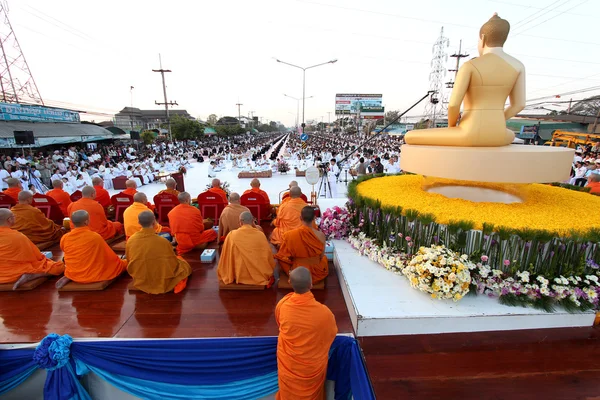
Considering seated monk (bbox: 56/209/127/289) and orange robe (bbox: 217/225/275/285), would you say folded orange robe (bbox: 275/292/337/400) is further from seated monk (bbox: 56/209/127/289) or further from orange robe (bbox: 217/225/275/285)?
seated monk (bbox: 56/209/127/289)

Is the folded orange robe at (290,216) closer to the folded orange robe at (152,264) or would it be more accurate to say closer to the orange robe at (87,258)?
the folded orange robe at (152,264)

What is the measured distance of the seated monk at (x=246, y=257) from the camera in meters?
4.00

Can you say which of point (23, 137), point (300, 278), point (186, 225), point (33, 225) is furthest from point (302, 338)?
point (23, 137)

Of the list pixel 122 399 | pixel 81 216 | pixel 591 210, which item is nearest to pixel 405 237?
pixel 591 210

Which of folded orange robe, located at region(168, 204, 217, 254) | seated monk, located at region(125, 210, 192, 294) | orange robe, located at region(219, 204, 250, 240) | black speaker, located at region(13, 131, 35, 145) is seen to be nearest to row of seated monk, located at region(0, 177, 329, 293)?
seated monk, located at region(125, 210, 192, 294)

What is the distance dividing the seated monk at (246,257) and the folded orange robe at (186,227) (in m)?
1.35

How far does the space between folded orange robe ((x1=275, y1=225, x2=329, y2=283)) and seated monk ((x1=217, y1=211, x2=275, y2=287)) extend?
256 millimetres

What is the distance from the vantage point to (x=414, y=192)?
5.12m

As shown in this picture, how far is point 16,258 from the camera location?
13.6 feet

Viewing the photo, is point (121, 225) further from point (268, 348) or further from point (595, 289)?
point (595, 289)

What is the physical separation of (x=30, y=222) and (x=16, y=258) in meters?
1.72

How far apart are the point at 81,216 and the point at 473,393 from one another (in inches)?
196

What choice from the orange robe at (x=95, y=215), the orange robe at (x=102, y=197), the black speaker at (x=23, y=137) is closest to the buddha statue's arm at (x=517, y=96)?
the orange robe at (x=95, y=215)

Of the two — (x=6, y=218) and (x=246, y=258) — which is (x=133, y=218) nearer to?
(x=6, y=218)
